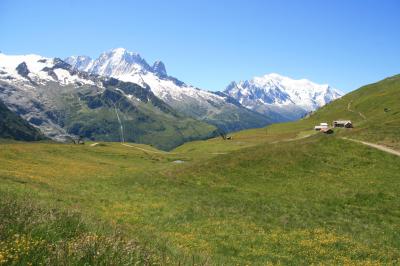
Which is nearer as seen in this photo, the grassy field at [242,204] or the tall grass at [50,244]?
the tall grass at [50,244]

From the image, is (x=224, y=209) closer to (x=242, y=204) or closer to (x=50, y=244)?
(x=242, y=204)

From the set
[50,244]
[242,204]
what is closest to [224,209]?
[242,204]

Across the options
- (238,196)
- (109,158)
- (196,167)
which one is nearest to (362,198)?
(238,196)

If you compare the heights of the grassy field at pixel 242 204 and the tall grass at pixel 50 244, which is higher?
the tall grass at pixel 50 244

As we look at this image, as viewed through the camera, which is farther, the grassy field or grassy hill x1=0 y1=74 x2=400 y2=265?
the grassy field

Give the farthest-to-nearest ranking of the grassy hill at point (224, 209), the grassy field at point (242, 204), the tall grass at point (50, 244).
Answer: the grassy field at point (242, 204) < the grassy hill at point (224, 209) < the tall grass at point (50, 244)

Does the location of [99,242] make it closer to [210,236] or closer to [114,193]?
[210,236]

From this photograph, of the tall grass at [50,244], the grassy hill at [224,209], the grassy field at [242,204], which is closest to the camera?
the tall grass at [50,244]

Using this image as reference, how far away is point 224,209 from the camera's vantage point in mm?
34219

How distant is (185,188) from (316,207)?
47.2 feet

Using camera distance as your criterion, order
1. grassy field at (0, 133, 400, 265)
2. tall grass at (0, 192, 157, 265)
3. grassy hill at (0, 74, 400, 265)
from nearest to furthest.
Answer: tall grass at (0, 192, 157, 265) < grassy hill at (0, 74, 400, 265) < grassy field at (0, 133, 400, 265)

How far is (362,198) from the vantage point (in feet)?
126

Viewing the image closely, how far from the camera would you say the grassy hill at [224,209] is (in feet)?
38.8

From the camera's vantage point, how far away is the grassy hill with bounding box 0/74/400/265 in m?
11.8
